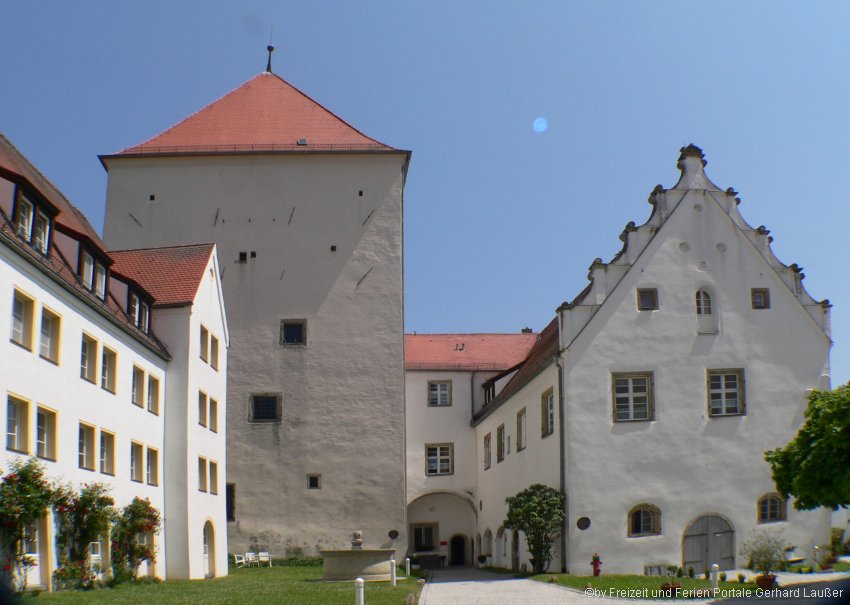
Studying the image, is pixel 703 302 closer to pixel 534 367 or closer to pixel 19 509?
pixel 534 367

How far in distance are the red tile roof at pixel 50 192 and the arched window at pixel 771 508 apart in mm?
20197

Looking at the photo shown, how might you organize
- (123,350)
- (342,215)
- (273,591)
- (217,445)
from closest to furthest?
(273,591)
(123,350)
(217,445)
(342,215)

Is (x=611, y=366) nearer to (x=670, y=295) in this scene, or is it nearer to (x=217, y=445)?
(x=670, y=295)

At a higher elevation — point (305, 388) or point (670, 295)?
point (670, 295)

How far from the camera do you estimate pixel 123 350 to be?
25.6 m

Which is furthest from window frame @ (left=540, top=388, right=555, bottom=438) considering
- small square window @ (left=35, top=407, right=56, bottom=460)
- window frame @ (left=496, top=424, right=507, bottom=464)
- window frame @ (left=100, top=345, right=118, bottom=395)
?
small square window @ (left=35, top=407, right=56, bottom=460)

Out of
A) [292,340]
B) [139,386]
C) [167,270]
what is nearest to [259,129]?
[292,340]

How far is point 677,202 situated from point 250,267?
17453 mm

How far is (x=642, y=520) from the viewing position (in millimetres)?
29297

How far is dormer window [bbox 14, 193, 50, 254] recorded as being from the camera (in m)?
19.9

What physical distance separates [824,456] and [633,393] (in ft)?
32.8

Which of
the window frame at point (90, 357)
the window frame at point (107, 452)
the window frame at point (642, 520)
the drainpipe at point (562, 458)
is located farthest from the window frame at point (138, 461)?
the window frame at point (642, 520)

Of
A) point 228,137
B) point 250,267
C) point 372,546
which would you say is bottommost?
point 372,546

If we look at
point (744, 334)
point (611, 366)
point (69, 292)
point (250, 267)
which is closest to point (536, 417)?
point (611, 366)
